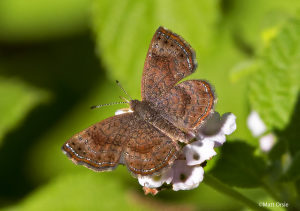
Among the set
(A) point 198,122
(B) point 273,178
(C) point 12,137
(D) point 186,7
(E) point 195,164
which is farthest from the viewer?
(C) point 12,137

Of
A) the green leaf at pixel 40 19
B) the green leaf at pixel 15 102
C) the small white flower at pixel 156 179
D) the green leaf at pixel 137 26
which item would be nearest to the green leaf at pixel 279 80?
the small white flower at pixel 156 179

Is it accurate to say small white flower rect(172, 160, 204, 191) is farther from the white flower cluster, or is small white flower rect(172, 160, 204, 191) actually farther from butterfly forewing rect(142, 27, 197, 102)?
butterfly forewing rect(142, 27, 197, 102)

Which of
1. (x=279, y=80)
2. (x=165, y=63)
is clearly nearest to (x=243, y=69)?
(x=279, y=80)

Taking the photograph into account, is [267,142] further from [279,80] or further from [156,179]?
[156,179]

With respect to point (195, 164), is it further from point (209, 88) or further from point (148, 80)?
point (148, 80)

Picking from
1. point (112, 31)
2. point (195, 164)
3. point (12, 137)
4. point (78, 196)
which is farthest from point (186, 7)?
point (12, 137)

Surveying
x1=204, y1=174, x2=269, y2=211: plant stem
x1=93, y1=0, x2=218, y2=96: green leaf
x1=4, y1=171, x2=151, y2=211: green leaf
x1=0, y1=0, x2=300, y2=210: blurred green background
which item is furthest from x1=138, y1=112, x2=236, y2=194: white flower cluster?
x1=4, y1=171, x2=151, y2=211: green leaf
